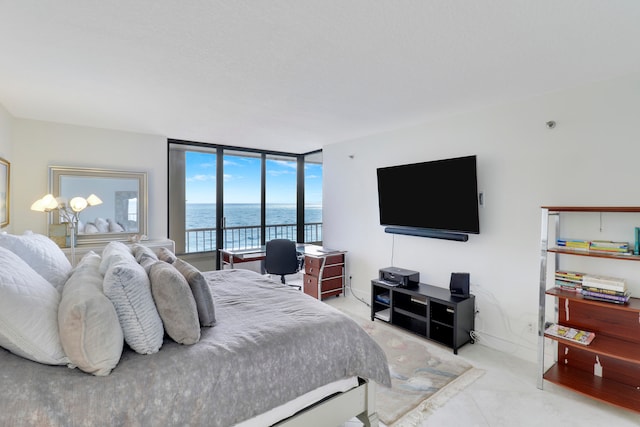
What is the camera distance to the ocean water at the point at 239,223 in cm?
523

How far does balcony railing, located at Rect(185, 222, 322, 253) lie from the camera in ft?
17.4

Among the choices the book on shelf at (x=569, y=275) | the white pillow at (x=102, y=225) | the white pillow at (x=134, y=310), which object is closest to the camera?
the white pillow at (x=134, y=310)

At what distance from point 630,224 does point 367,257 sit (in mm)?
2754

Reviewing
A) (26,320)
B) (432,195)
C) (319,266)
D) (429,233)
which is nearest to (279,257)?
(319,266)

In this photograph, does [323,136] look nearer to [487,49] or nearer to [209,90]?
[209,90]

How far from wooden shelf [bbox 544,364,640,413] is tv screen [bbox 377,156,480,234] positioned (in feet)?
4.23

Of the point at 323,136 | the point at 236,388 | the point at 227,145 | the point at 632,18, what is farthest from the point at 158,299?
the point at 227,145

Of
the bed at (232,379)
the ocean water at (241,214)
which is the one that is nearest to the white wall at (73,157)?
the ocean water at (241,214)

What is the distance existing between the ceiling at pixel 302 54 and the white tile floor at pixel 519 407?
237 cm

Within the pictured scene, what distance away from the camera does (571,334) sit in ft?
7.67

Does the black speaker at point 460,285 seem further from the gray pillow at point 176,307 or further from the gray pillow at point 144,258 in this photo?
the gray pillow at point 144,258

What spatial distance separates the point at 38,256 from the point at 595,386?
3.72m

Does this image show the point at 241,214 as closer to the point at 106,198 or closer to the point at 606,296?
the point at 106,198

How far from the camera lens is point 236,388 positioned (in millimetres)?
1449
